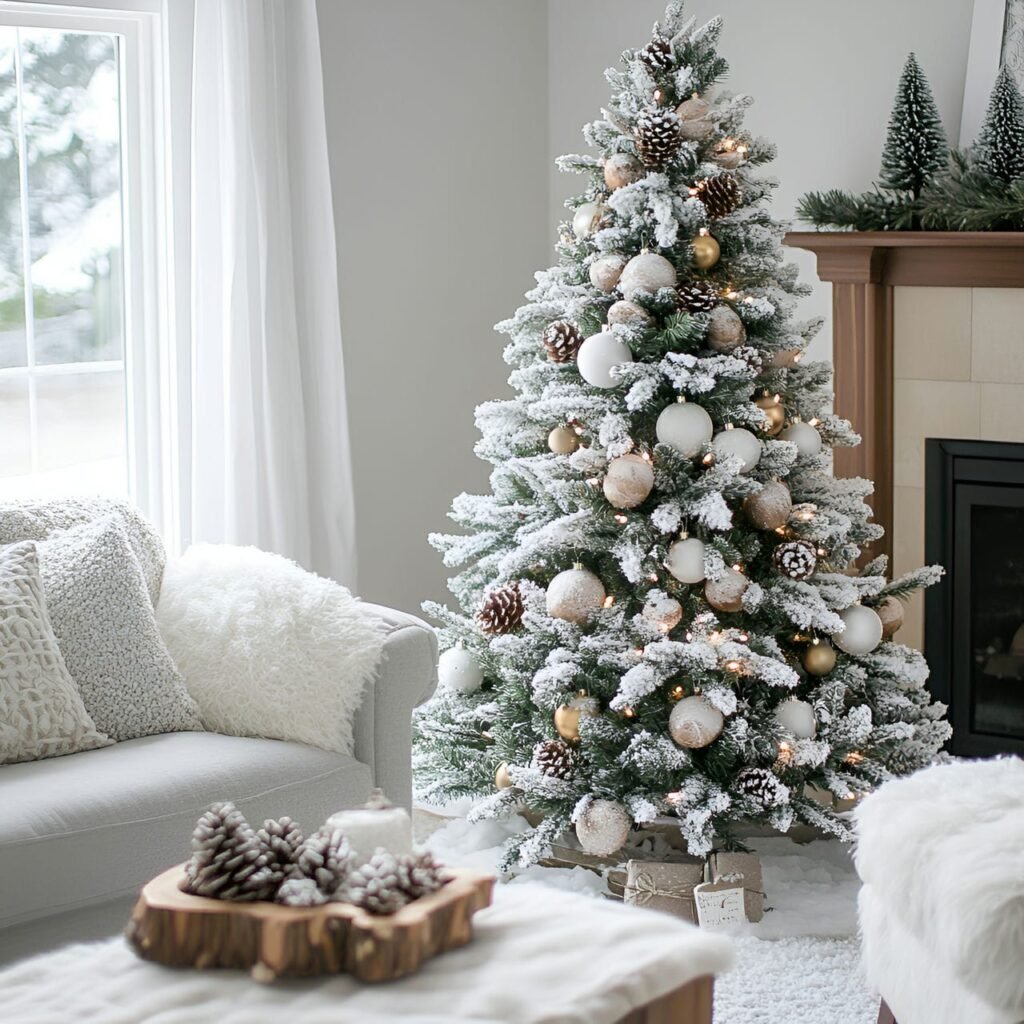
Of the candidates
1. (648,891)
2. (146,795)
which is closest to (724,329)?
(648,891)

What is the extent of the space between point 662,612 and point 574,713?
Answer: 28 centimetres

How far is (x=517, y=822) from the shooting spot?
11.1 ft

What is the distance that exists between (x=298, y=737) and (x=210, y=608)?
1.12ft

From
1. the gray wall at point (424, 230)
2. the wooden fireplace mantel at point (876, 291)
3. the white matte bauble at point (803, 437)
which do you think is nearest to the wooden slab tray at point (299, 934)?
the white matte bauble at point (803, 437)

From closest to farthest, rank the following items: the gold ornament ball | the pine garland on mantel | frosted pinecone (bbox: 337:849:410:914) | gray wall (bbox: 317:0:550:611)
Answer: frosted pinecone (bbox: 337:849:410:914), the gold ornament ball, the pine garland on mantel, gray wall (bbox: 317:0:550:611)

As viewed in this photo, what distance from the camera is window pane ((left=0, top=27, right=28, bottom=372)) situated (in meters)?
3.36

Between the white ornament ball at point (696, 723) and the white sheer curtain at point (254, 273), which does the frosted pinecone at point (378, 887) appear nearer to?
the white ornament ball at point (696, 723)

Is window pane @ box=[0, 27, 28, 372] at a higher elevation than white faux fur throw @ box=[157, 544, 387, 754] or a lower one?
higher

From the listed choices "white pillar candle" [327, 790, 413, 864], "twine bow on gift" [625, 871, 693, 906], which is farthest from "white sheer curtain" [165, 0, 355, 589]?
"white pillar candle" [327, 790, 413, 864]

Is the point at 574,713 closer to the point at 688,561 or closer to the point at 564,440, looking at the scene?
the point at 688,561

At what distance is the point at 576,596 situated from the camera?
9.64ft

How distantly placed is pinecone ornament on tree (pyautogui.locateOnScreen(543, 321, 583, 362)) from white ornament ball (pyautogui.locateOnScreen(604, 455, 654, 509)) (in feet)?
0.91

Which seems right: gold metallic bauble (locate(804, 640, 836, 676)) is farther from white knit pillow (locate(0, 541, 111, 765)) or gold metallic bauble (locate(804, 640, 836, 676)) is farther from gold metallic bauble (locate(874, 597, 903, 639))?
white knit pillow (locate(0, 541, 111, 765))

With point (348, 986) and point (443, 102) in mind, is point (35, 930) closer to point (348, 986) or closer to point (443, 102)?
point (348, 986)
